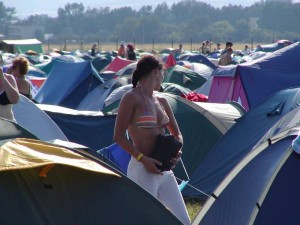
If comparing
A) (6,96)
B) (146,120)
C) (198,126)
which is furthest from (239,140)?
(146,120)

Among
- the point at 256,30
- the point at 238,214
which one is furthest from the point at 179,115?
the point at 256,30

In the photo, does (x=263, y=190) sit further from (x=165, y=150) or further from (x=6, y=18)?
(x=6, y=18)

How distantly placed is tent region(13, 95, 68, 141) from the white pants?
3350mm

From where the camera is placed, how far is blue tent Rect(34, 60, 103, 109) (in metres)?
14.6

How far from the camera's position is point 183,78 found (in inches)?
666

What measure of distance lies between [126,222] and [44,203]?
57 cm

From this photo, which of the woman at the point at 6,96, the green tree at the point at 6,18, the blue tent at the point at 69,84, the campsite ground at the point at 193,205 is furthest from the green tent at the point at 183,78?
the green tree at the point at 6,18

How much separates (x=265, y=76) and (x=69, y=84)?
15.4ft

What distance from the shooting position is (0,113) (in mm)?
7086

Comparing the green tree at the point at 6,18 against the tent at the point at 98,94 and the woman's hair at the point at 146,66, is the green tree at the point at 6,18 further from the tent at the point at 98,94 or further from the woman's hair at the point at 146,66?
the woman's hair at the point at 146,66

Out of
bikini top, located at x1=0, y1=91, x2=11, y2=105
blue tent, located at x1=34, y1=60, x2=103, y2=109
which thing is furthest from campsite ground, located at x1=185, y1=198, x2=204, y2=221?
blue tent, located at x1=34, y1=60, x2=103, y2=109

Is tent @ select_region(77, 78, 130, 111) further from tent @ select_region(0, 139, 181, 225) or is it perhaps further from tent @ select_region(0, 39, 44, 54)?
tent @ select_region(0, 39, 44, 54)

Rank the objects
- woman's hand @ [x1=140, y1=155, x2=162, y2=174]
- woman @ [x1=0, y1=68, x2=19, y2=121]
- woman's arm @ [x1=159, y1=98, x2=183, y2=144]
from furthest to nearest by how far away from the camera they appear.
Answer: woman @ [x1=0, y1=68, x2=19, y2=121] → woman's arm @ [x1=159, y1=98, x2=183, y2=144] → woman's hand @ [x1=140, y1=155, x2=162, y2=174]

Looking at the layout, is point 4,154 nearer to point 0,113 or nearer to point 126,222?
point 126,222
